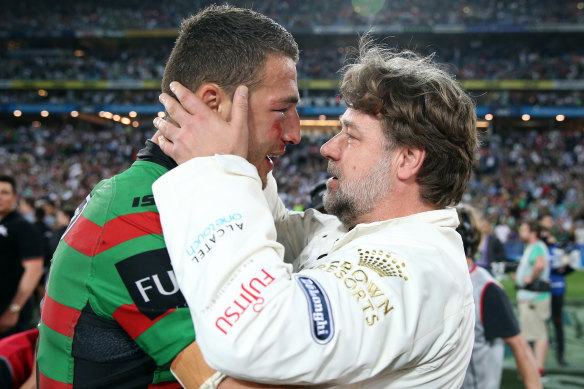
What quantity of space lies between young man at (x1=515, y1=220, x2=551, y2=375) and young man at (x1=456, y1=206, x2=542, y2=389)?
342 centimetres

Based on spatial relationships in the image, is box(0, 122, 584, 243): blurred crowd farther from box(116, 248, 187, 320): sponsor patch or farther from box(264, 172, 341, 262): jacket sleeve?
box(116, 248, 187, 320): sponsor patch

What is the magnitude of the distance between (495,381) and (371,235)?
1913mm

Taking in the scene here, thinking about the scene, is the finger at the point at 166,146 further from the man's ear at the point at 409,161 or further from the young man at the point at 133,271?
the man's ear at the point at 409,161

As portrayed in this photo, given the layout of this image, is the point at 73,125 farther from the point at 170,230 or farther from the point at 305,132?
the point at 170,230

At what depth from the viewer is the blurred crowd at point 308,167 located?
20873 millimetres

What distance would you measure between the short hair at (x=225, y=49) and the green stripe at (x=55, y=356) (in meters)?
0.80

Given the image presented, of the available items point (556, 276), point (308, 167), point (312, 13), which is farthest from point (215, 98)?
point (312, 13)

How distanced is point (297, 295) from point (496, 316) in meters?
2.21

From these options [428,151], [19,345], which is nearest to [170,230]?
[428,151]

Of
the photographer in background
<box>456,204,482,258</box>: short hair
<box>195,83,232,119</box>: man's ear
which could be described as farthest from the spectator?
<box>195,83,232,119</box>: man's ear

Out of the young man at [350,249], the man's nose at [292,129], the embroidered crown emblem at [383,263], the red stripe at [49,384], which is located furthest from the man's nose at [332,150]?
the red stripe at [49,384]

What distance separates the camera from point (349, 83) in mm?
1966

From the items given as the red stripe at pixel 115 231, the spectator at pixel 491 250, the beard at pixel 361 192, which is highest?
the red stripe at pixel 115 231

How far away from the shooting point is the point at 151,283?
129 centimetres
